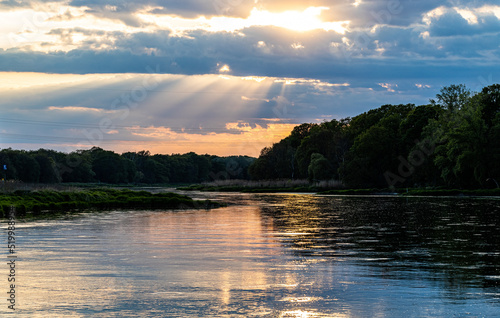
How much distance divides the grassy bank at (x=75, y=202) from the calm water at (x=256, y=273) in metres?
17.6

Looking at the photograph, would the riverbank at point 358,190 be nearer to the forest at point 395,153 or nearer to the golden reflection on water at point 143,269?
the forest at point 395,153

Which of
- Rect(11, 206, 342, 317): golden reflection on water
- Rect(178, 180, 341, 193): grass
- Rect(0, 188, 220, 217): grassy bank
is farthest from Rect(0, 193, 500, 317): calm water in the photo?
Rect(178, 180, 341, 193): grass

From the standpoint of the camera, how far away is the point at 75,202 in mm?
56406

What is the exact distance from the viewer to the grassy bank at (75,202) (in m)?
48.8

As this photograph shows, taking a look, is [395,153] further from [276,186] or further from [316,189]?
[276,186]

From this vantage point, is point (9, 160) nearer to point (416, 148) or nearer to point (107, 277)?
point (416, 148)

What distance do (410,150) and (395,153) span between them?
5.08 meters

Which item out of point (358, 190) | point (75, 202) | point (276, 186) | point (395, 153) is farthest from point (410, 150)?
point (75, 202)

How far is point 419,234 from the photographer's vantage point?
31.0 metres

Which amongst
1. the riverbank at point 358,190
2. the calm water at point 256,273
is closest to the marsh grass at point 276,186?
the riverbank at point 358,190

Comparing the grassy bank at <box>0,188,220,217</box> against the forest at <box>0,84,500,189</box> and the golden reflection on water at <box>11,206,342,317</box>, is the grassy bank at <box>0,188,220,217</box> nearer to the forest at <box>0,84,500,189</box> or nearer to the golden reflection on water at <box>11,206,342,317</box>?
the golden reflection on water at <box>11,206,342,317</box>

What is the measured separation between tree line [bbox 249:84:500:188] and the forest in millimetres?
152

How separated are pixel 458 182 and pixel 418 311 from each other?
3567 inches

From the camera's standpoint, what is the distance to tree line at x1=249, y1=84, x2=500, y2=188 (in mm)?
92438
